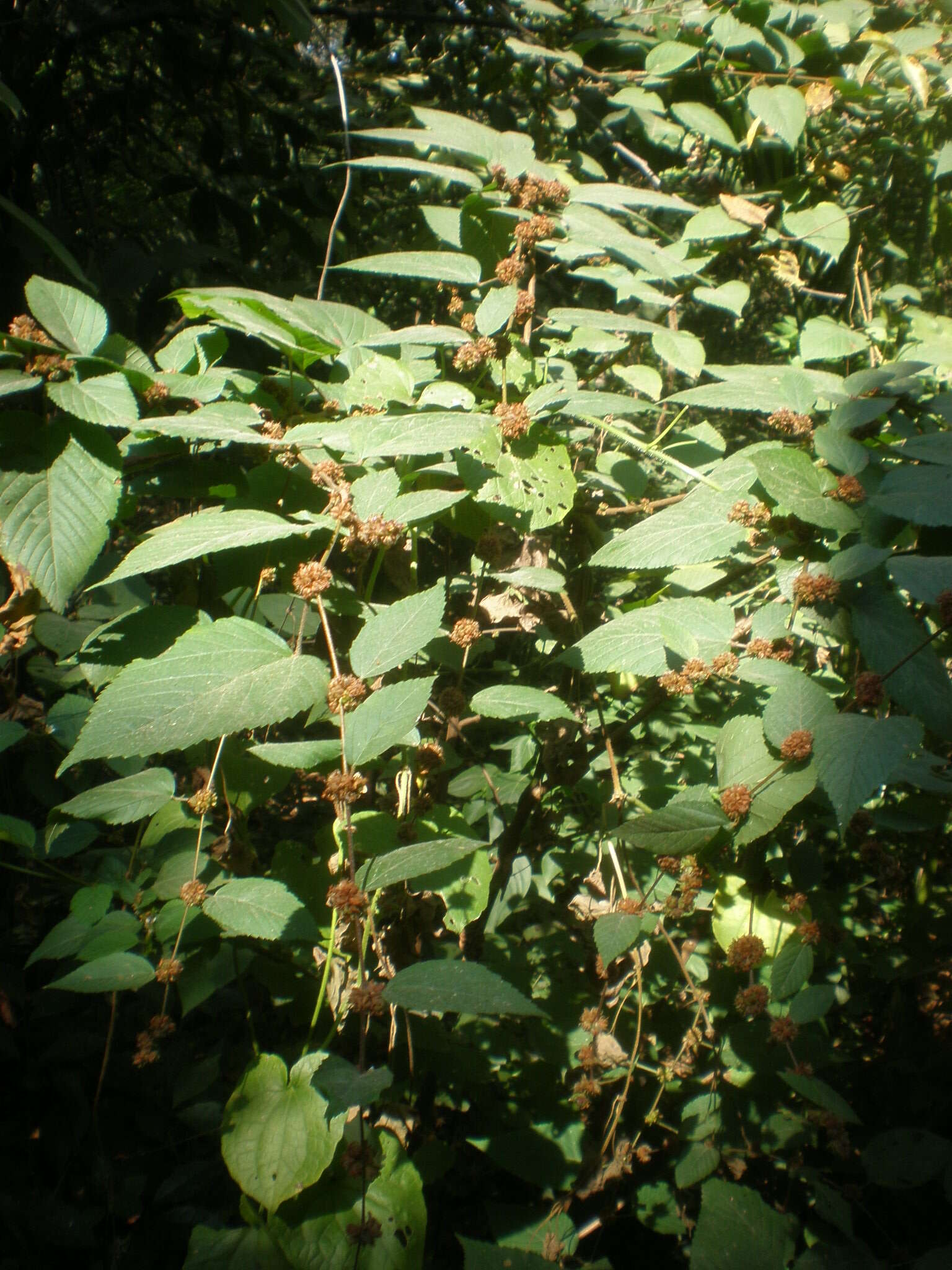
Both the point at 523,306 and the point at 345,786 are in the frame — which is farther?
the point at 523,306

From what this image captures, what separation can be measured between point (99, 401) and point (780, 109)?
137 centimetres

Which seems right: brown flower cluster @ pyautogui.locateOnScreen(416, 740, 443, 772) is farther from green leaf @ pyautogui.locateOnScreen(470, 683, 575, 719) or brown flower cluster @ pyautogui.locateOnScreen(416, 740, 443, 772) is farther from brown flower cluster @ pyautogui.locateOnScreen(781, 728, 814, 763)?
brown flower cluster @ pyautogui.locateOnScreen(781, 728, 814, 763)

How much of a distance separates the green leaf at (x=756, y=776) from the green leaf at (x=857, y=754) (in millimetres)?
33

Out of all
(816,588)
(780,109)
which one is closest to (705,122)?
(780,109)

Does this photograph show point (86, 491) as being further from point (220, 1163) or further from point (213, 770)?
point (220, 1163)

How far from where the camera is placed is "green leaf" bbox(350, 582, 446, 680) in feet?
2.26

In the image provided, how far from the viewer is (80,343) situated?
0.82 m

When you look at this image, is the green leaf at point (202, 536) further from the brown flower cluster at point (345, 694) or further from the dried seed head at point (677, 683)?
the dried seed head at point (677, 683)

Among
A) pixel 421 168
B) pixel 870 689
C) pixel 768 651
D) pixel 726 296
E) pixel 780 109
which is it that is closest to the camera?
pixel 870 689

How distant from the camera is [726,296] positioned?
49.8 inches

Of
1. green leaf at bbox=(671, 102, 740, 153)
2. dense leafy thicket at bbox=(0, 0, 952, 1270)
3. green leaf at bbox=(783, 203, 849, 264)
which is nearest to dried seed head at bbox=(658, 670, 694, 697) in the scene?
dense leafy thicket at bbox=(0, 0, 952, 1270)

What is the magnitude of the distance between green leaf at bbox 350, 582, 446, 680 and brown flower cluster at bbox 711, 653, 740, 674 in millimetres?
271

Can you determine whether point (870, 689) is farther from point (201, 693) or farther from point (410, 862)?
point (201, 693)

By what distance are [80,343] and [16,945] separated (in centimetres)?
131
